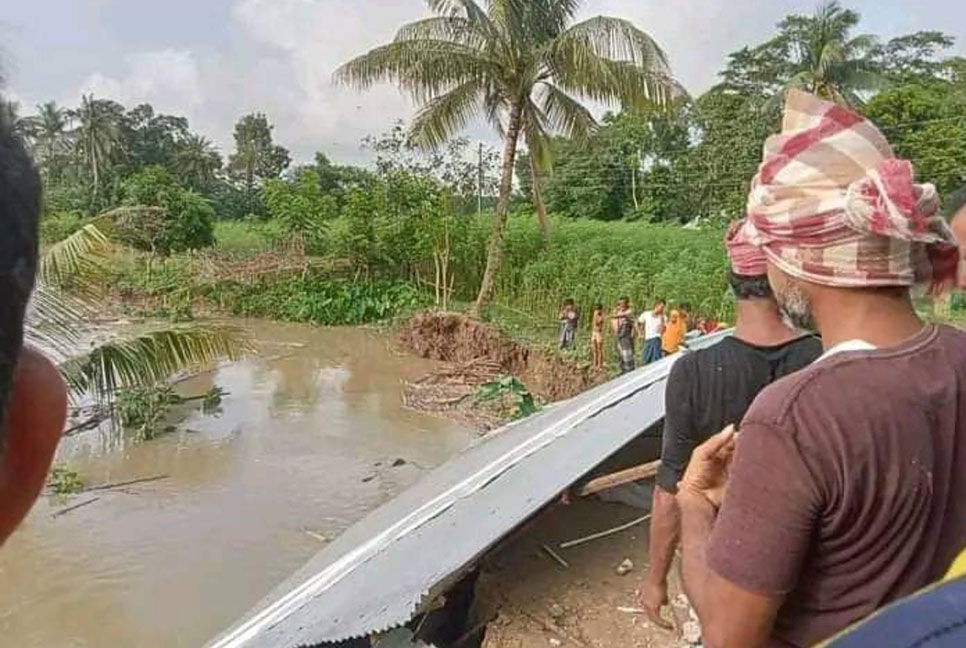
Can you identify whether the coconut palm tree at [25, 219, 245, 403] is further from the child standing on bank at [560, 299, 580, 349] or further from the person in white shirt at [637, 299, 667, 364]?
the child standing on bank at [560, 299, 580, 349]

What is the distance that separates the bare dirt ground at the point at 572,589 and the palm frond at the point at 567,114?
1193 cm

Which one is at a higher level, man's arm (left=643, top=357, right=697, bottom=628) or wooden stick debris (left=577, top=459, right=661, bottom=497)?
man's arm (left=643, top=357, right=697, bottom=628)

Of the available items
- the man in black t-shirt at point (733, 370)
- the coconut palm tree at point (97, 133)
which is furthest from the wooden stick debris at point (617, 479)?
the coconut palm tree at point (97, 133)

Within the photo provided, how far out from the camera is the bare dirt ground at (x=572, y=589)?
9.84ft

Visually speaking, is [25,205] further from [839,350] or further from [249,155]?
[249,155]

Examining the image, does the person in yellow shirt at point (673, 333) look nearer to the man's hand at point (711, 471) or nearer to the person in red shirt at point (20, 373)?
the man's hand at point (711, 471)

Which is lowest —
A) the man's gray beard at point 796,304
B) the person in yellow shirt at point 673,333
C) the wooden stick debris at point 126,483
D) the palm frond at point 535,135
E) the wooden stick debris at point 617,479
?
the wooden stick debris at point 126,483

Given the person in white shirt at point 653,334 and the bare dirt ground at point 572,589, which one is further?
the person in white shirt at point 653,334

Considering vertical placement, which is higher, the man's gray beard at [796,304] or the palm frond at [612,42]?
the palm frond at [612,42]

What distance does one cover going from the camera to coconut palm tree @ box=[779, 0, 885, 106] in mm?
21156

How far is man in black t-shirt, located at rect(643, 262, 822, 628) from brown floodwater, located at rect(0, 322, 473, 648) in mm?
3781

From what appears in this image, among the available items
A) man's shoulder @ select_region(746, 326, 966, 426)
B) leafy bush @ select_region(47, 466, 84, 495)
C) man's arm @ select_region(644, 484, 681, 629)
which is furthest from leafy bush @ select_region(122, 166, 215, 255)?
man's shoulder @ select_region(746, 326, 966, 426)

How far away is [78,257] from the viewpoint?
23.1 ft

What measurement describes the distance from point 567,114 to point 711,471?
47.2ft
